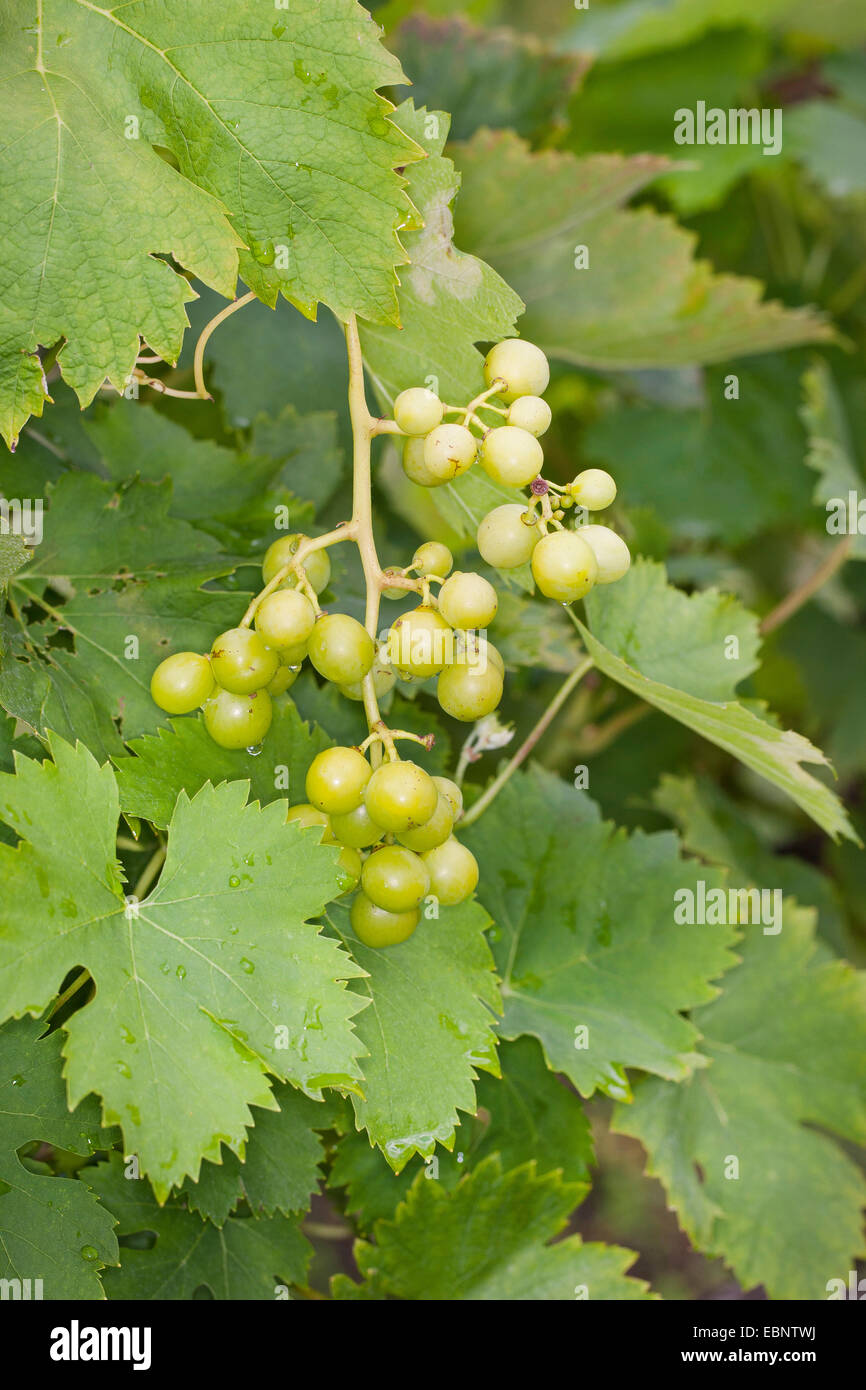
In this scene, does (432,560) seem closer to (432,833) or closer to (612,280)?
(432,833)

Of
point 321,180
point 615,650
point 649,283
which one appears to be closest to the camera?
point 321,180

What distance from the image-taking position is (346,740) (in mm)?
719

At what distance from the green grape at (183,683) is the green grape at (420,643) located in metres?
0.11

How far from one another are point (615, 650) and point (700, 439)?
0.69 metres

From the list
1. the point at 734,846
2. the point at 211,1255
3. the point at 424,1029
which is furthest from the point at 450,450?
the point at 734,846

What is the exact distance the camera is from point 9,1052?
0.60 meters

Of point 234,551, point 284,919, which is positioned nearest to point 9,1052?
point 284,919

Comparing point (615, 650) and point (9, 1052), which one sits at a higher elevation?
point (615, 650)

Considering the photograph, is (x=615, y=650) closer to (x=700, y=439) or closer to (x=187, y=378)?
(x=187, y=378)

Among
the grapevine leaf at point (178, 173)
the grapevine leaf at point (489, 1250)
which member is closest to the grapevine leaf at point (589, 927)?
the grapevine leaf at point (489, 1250)

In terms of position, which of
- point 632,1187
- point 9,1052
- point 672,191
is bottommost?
point 632,1187

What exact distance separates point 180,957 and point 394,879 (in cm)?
13

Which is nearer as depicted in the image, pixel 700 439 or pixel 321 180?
pixel 321 180
